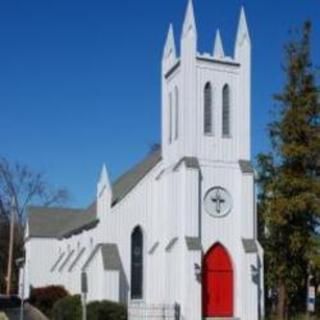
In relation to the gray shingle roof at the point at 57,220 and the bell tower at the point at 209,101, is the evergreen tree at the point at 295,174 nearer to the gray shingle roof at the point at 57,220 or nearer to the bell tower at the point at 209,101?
the bell tower at the point at 209,101

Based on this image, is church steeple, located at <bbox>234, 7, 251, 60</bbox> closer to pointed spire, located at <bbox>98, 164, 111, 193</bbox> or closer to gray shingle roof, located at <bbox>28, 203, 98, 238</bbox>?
pointed spire, located at <bbox>98, 164, 111, 193</bbox>

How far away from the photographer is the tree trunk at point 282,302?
39.1 metres

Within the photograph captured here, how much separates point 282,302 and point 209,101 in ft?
36.3

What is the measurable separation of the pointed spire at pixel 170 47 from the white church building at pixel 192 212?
68mm

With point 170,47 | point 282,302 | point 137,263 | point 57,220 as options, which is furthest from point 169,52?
point 57,220

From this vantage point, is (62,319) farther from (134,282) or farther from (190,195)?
(190,195)

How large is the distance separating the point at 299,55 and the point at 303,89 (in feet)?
5.67

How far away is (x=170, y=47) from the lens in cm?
4331

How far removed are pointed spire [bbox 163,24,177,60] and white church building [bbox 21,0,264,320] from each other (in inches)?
2.7

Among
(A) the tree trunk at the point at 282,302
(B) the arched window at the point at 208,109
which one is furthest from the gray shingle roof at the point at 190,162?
(A) the tree trunk at the point at 282,302

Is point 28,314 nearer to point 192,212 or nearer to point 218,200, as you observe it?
point 192,212

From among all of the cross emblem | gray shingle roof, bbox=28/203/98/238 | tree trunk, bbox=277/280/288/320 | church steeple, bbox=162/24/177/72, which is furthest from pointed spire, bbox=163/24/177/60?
gray shingle roof, bbox=28/203/98/238

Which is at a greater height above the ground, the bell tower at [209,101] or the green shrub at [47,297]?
the bell tower at [209,101]

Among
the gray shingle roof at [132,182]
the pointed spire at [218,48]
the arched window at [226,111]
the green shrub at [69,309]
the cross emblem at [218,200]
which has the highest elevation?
the pointed spire at [218,48]
